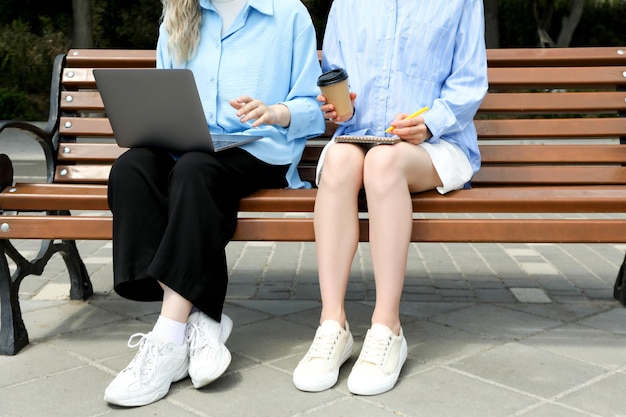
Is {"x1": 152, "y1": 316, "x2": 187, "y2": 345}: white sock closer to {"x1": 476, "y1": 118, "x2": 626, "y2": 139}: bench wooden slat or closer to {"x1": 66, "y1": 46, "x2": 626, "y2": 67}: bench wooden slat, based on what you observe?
{"x1": 66, "y1": 46, "x2": 626, "y2": 67}: bench wooden slat

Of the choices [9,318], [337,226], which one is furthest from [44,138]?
[337,226]

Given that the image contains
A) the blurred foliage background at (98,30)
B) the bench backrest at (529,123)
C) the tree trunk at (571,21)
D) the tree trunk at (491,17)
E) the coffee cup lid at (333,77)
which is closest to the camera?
the coffee cup lid at (333,77)

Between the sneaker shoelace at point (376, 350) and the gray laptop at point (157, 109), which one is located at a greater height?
the gray laptop at point (157, 109)

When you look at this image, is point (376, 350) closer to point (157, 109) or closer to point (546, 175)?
point (157, 109)

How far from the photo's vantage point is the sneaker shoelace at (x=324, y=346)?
277 centimetres

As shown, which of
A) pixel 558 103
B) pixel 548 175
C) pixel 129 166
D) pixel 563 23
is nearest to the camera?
pixel 129 166

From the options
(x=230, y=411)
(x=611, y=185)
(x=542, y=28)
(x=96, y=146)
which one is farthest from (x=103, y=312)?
(x=542, y=28)

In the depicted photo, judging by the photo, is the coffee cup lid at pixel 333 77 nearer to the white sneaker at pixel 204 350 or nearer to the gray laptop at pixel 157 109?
the gray laptop at pixel 157 109

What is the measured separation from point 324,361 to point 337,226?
1.54 ft

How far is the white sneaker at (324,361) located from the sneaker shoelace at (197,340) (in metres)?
0.30

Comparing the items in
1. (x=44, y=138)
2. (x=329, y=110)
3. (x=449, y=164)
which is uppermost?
(x=329, y=110)

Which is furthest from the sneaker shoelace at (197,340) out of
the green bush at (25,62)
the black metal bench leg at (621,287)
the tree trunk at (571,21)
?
the tree trunk at (571,21)

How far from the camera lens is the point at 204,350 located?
109 inches

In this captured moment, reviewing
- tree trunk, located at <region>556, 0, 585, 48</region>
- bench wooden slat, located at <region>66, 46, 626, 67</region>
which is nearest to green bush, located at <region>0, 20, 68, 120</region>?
tree trunk, located at <region>556, 0, 585, 48</region>
